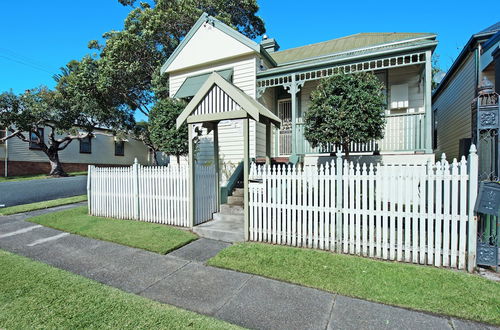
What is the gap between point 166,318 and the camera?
2.73m

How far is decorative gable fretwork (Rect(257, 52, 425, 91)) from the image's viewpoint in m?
7.58

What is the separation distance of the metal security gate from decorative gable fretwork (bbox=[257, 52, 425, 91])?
14.2ft

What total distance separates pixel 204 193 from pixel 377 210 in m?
3.98

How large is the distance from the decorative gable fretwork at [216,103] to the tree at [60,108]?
13.6 meters

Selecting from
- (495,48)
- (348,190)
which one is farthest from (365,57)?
(348,190)

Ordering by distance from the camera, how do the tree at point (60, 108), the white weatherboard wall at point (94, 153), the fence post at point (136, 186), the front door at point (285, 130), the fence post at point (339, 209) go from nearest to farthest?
the fence post at point (339, 209)
the fence post at point (136, 186)
the front door at point (285, 130)
the tree at point (60, 108)
the white weatherboard wall at point (94, 153)

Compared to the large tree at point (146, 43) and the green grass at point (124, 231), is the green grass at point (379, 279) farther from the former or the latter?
the large tree at point (146, 43)

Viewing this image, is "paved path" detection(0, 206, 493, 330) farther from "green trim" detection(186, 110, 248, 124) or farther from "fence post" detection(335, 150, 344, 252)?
"green trim" detection(186, 110, 248, 124)

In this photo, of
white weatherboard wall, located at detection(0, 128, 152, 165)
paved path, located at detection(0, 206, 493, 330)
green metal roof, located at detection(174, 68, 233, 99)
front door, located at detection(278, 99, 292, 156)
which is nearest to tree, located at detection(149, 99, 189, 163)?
green metal roof, located at detection(174, 68, 233, 99)

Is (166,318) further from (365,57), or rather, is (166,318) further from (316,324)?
(365,57)

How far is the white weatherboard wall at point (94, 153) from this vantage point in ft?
56.0

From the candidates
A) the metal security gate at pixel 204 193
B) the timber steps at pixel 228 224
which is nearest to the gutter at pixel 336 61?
the metal security gate at pixel 204 193

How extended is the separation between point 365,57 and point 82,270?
8.80 metres

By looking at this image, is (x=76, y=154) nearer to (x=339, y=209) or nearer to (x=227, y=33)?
(x=227, y=33)
